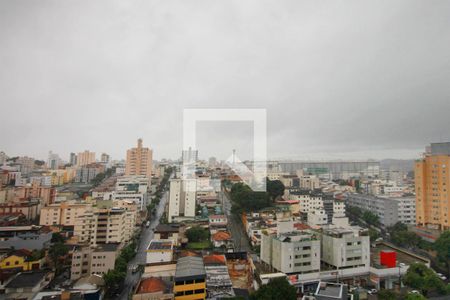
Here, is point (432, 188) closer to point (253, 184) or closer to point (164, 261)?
point (253, 184)

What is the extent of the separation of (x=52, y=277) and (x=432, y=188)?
973cm

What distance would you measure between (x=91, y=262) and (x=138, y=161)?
10959 millimetres

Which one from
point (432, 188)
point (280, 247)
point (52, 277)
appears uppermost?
point (432, 188)

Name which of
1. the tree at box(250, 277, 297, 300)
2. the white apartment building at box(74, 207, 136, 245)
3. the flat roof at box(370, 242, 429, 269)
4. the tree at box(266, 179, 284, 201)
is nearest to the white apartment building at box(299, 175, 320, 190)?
the tree at box(266, 179, 284, 201)

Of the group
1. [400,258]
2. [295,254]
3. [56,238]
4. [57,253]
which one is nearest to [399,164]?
[400,258]

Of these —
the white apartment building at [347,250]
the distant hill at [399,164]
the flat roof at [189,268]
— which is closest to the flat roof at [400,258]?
the white apartment building at [347,250]


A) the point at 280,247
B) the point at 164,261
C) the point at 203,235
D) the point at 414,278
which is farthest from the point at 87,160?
the point at 414,278

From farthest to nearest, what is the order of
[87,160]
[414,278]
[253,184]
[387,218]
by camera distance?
[87,160]
[253,184]
[387,218]
[414,278]

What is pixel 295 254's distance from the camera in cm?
466

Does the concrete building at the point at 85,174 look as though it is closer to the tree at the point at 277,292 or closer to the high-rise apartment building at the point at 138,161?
the high-rise apartment building at the point at 138,161

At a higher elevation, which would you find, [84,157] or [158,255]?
[84,157]

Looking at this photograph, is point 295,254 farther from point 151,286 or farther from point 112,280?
point 112,280

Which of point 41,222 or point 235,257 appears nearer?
point 235,257

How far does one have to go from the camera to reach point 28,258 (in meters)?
5.05
